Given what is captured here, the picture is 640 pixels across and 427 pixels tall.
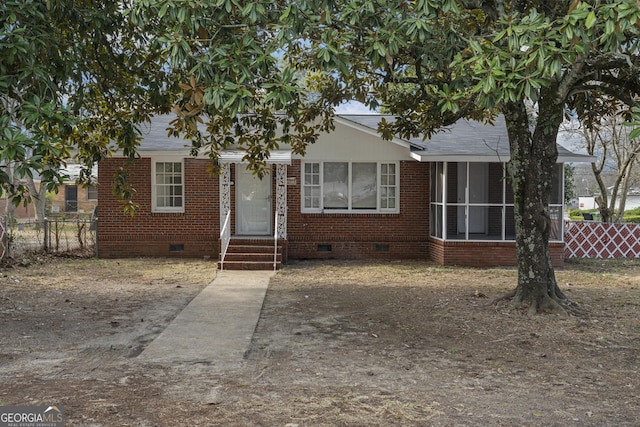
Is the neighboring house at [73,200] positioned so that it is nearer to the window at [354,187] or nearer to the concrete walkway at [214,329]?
the window at [354,187]

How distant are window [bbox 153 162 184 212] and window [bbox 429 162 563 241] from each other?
699 centimetres

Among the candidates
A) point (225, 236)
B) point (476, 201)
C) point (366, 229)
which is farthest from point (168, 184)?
point (476, 201)

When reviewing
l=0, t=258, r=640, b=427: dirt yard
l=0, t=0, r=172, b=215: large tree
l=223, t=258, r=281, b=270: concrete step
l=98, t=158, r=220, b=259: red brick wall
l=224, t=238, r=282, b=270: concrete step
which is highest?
l=0, t=0, r=172, b=215: large tree

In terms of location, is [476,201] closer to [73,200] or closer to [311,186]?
[311,186]

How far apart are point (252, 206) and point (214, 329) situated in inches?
348

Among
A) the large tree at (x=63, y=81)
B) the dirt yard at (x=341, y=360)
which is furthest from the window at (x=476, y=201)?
the large tree at (x=63, y=81)

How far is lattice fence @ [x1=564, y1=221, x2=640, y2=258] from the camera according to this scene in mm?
18297

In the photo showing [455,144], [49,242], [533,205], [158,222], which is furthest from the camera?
[49,242]

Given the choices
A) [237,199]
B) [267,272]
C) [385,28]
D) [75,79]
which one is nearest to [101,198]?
[237,199]

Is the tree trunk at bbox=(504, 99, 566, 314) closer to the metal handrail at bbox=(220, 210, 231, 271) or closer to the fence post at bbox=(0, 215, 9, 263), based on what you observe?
the metal handrail at bbox=(220, 210, 231, 271)

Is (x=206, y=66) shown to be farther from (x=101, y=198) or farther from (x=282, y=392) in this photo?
(x=101, y=198)

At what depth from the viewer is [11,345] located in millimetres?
7215

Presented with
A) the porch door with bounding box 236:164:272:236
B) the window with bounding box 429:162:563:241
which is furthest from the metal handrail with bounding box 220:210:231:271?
the window with bounding box 429:162:563:241

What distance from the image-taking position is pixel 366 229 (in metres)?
16.8
